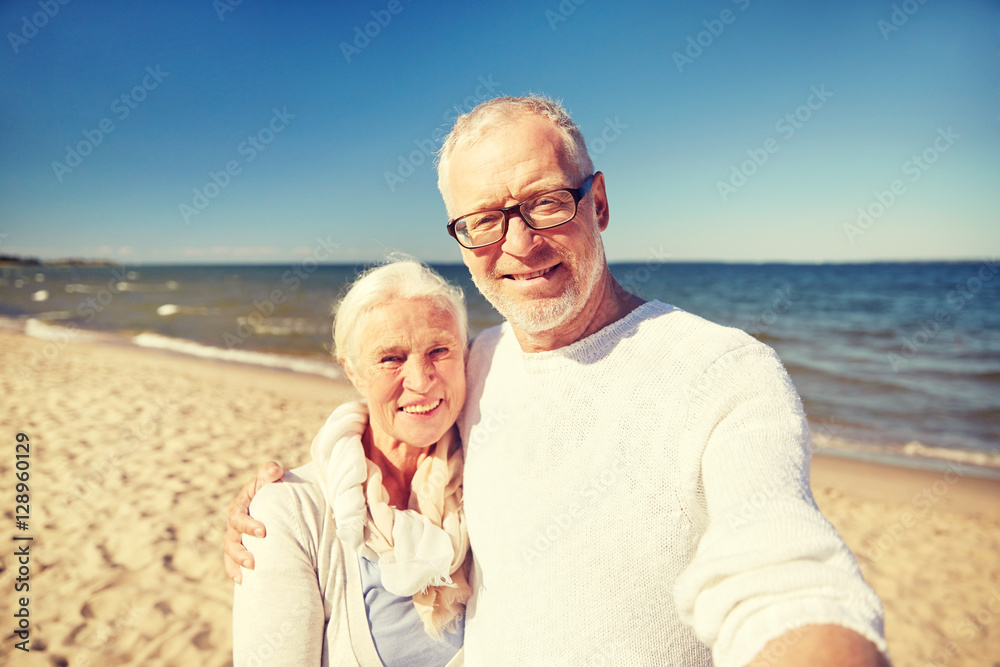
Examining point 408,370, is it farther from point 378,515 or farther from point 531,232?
point 531,232

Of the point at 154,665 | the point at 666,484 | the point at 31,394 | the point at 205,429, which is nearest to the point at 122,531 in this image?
the point at 154,665

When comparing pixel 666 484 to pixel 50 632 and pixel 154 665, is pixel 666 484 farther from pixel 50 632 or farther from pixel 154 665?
pixel 50 632

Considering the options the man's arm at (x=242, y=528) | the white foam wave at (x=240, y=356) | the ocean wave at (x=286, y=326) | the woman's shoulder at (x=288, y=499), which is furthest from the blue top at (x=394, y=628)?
the ocean wave at (x=286, y=326)

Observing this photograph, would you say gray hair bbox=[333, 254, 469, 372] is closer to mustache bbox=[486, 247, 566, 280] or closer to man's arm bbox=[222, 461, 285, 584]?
mustache bbox=[486, 247, 566, 280]

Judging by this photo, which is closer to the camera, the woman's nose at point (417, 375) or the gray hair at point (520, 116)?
the gray hair at point (520, 116)

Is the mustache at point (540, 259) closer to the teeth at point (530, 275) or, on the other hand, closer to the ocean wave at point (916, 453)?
the teeth at point (530, 275)

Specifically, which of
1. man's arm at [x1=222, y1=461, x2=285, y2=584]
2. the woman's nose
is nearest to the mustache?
the woman's nose

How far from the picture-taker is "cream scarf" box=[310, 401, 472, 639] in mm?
1716

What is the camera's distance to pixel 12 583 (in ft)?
11.8

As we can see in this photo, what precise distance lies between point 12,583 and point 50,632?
768 mm

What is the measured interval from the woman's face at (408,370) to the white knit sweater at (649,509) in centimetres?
20

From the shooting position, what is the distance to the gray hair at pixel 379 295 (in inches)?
76.2

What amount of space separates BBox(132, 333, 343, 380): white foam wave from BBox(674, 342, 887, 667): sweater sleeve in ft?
34.2

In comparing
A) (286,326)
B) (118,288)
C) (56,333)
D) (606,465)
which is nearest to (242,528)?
(606,465)
